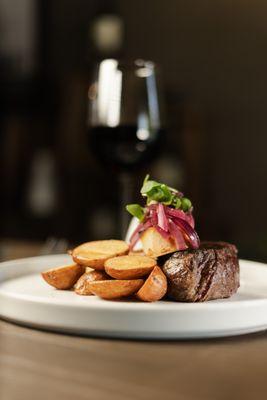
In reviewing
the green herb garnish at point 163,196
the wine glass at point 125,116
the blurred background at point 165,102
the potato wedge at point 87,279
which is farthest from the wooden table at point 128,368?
the blurred background at point 165,102

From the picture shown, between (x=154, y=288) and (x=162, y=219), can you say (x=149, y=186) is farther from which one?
(x=154, y=288)

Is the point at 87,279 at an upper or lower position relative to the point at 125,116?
lower

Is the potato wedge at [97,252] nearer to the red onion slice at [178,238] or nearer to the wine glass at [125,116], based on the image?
the red onion slice at [178,238]

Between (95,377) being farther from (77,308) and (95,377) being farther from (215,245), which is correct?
(215,245)

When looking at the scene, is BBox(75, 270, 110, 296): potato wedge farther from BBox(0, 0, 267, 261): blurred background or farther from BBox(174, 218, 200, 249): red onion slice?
BBox(0, 0, 267, 261): blurred background

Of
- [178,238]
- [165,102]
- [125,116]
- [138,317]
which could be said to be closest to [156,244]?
[178,238]

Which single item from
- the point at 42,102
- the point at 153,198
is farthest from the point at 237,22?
the point at 153,198

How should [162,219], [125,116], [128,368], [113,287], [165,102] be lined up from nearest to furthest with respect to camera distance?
1. [128,368]
2. [113,287]
3. [162,219]
4. [125,116]
5. [165,102]
